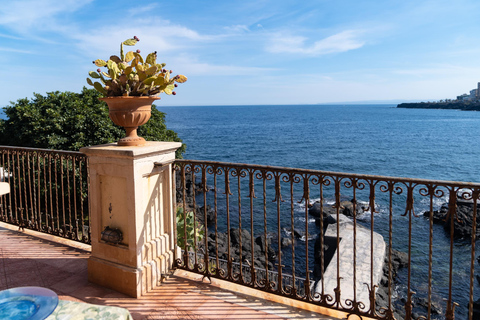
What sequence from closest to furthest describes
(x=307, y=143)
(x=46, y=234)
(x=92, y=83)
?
(x=92, y=83)
(x=46, y=234)
(x=307, y=143)

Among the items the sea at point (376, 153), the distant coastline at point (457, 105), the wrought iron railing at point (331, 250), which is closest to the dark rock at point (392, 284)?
the wrought iron railing at point (331, 250)

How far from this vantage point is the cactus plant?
352cm

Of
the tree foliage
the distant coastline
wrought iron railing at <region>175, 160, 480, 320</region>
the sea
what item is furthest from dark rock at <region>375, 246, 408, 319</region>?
the distant coastline

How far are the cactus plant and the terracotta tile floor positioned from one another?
2.19m

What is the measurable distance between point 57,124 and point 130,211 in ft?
34.7

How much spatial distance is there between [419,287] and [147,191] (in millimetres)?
17104

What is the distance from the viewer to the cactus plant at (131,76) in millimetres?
3521

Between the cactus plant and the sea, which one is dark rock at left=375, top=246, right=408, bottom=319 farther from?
the cactus plant

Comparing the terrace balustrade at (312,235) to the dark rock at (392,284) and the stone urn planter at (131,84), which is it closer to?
the dark rock at (392,284)

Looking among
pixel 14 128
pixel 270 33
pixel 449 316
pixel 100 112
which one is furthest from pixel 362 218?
pixel 270 33

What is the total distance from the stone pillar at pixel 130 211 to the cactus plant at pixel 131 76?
0.61 m

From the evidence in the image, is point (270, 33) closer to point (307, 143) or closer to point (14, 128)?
point (307, 143)

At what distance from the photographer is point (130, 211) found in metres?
3.62

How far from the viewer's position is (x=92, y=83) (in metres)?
3.63
